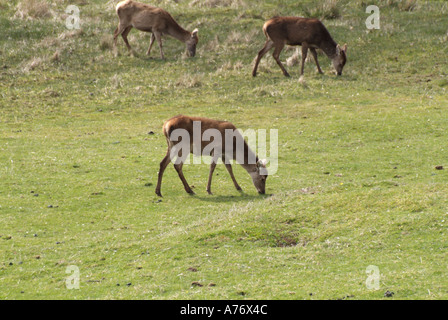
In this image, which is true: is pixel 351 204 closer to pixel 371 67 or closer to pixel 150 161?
pixel 150 161

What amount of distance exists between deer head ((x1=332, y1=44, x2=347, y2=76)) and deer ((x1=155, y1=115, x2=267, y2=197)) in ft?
33.5

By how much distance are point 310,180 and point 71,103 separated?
959 cm

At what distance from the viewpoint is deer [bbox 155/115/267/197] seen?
13422 mm

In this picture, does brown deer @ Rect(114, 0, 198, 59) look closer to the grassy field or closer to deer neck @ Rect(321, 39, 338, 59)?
the grassy field

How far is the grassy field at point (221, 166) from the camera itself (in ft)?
30.3

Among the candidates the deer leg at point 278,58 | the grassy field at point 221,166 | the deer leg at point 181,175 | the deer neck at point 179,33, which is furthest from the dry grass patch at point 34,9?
the deer leg at point 181,175

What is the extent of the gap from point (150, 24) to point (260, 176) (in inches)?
542

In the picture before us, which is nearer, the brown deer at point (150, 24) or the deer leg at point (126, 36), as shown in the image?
the brown deer at point (150, 24)

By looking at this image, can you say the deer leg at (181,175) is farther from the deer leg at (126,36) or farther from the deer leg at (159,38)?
the deer leg at (126,36)

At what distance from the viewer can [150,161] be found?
51.9 feet

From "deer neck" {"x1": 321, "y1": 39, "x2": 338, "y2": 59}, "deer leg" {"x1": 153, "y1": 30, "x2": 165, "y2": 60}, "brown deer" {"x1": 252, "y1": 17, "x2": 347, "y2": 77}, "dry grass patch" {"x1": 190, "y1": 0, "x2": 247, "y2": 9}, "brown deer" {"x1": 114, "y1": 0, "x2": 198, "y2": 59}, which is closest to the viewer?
"brown deer" {"x1": 252, "y1": 17, "x2": 347, "y2": 77}

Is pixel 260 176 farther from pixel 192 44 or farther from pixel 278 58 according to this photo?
pixel 192 44

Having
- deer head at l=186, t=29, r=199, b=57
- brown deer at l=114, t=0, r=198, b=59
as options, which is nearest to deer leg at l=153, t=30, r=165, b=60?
brown deer at l=114, t=0, r=198, b=59

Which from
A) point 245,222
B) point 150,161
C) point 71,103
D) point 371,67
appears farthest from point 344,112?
point 245,222
